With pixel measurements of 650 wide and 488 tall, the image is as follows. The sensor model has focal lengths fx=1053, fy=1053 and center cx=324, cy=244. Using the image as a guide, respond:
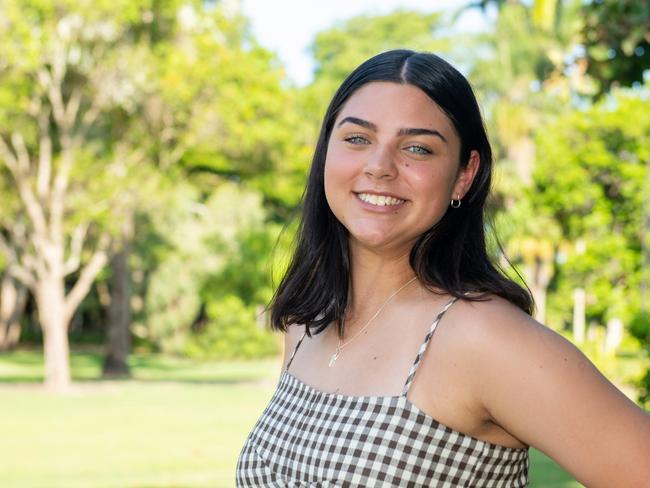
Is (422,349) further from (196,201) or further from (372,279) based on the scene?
(196,201)

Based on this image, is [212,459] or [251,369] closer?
[212,459]

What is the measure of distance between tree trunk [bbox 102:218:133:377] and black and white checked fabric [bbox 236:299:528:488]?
80.6 feet

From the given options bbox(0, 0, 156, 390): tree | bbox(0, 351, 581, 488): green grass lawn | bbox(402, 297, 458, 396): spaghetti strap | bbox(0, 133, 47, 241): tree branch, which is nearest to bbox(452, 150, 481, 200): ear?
bbox(402, 297, 458, 396): spaghetti strap

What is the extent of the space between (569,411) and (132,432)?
14422mm

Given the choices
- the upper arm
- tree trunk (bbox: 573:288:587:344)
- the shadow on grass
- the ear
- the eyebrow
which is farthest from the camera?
tree trunk (bbox: 573:288:587:344)

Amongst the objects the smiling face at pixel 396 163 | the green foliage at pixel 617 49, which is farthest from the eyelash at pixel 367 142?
the green foliage at pixel 617 49

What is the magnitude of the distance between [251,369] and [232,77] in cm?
1386

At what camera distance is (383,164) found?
2312mm

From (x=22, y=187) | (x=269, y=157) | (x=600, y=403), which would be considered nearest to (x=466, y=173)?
(x=600, y=403)

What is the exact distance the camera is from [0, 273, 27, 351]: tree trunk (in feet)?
142

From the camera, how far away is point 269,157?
25.6 meters

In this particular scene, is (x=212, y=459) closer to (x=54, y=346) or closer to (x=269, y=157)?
(x=54, y=346)

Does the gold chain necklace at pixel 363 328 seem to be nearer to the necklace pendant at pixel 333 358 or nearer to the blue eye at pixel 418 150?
the necklace pendant at pixel 333 358

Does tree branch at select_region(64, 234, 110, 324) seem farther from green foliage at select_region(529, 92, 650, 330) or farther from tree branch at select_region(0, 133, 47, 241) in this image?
green foliage at select_region(529, 92, 650, 330)
